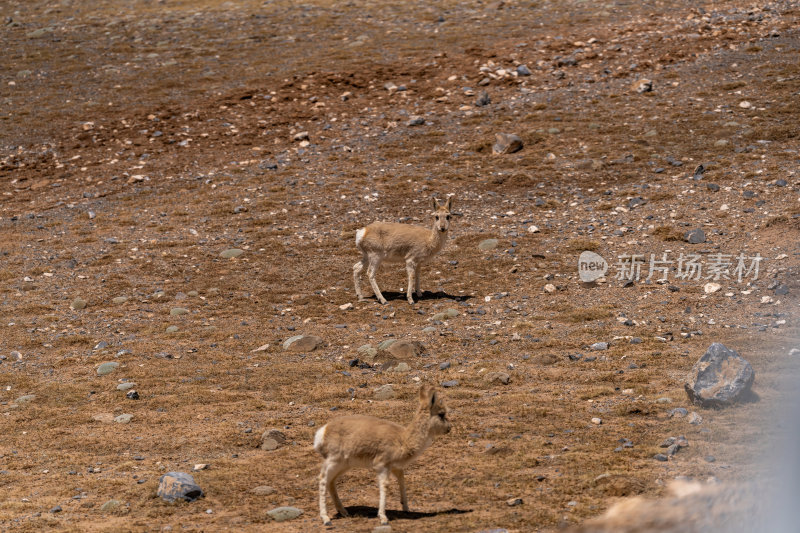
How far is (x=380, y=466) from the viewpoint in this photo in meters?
9.59

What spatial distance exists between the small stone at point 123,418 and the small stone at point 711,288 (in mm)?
10680

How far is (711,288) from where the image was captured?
1706 centimetres

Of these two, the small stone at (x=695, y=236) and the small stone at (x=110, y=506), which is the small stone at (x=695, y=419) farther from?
the small stone at (x=695, y=236)

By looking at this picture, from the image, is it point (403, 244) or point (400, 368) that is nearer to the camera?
point (400, 368)

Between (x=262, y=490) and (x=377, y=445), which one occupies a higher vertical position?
(x=377, y=445)

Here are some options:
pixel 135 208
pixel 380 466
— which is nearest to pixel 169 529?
pixel 380 466

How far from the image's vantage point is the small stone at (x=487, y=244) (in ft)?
67.9

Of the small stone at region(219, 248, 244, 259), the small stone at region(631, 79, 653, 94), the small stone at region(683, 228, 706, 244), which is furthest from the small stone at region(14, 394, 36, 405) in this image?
the small stone at region(631, 79, 653, 94)

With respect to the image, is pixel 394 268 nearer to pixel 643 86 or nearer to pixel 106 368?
pixel 106 368

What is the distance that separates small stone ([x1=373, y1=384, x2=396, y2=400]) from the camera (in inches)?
545

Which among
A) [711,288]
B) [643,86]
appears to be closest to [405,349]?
[711,288]

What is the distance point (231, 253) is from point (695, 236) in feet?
35.4

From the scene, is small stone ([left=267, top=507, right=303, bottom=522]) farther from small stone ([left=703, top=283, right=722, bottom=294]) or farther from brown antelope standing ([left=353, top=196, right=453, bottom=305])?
small stone ([left=703, top=283, right=722, bottom=294])

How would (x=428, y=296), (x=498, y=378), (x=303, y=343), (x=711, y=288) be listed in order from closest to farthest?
(x=498, y=378) < (x=303, y=343) < (x=711, y=288) < (x=428, y=296)
